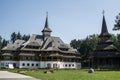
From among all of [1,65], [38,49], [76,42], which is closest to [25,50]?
[38,49]

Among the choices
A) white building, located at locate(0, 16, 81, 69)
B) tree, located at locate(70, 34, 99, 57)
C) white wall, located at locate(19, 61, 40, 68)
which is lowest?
white wall, located at locate(19, 61, 40, 68)

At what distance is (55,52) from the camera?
230 feet

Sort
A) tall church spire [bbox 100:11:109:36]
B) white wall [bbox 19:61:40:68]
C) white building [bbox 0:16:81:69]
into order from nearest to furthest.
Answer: white wall [bbox 19:61:40:68] → white building [bbox 0:16:81:69] → tall church spire [bbox 100:11:109:36]

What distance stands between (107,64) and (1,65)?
34.7 m

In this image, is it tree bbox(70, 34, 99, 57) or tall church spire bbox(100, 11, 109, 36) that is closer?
tall church spire bbox(100, 11, 109, 36)

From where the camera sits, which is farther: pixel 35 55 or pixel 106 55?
pixel 35 55

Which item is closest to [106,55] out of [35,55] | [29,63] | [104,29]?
[104,29]

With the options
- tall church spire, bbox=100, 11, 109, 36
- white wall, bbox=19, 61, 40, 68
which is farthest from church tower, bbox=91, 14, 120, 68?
white wall, bbox=19, 61, 40, 68

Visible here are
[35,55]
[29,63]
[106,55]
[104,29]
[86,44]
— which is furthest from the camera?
[86,44]

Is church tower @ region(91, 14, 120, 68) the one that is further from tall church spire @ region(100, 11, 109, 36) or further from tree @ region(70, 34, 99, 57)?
tree @ region(70, 34, 99, 57)

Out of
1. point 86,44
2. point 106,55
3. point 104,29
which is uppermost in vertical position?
point 104,29

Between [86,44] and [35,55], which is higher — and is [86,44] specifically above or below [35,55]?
above

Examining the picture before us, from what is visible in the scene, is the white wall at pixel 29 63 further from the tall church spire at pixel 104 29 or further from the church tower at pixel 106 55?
the tall church spire at pixel 104 29

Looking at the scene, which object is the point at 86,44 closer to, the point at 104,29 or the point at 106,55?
the point at 104,29
